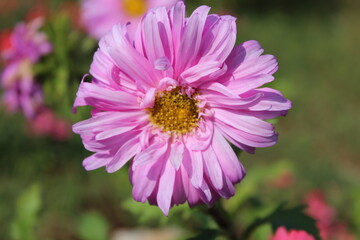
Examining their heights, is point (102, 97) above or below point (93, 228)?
above

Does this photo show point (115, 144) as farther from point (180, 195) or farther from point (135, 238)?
point (135, 238)

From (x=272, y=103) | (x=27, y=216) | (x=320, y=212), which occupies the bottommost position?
(x=320, y=212)

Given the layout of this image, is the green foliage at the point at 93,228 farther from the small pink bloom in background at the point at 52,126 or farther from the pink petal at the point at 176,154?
the small pink bloom in background at the point at 52,126

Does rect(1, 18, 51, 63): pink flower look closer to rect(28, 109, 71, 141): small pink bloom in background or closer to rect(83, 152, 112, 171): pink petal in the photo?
rect(83, 152, 112, 171): pink petal

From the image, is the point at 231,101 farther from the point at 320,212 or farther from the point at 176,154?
the point at 320,212

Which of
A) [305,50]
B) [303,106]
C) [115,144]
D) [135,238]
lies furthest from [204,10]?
[305,50]

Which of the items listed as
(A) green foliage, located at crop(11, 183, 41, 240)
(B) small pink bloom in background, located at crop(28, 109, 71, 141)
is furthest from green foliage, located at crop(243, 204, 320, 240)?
(B) small pink bloom in background, located at crop(28, 109, 71, 141)

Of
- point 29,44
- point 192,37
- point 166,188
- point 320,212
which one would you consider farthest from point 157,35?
point 320,212
